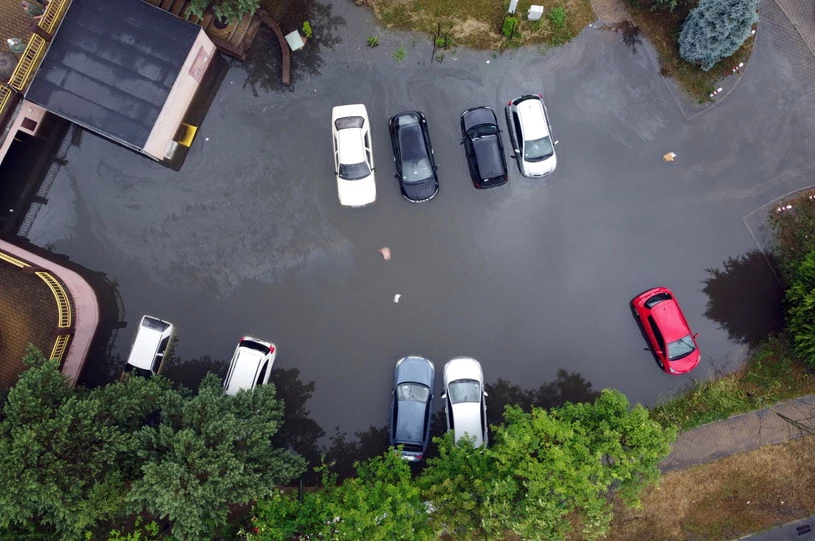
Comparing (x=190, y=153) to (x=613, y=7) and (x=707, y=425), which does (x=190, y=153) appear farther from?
(x=707, y=425)

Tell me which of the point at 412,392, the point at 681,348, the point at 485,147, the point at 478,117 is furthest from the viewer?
the point at 478,117

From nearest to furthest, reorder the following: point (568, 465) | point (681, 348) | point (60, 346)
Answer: point (568, 465), point (60, 346), point (681, 348)

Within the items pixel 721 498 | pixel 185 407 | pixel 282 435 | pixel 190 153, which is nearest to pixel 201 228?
pixel 190 153

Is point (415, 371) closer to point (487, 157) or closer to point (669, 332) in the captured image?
point (487, 157)

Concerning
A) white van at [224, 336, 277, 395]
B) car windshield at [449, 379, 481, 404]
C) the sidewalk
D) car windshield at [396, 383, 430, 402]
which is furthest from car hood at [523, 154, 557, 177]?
white van at [224, 336, 277, 395]

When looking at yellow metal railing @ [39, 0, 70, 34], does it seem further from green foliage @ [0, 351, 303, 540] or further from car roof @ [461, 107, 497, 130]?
car roof @ [461, 107, 497, 130]

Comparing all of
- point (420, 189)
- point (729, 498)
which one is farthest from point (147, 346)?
point (729, 498)
